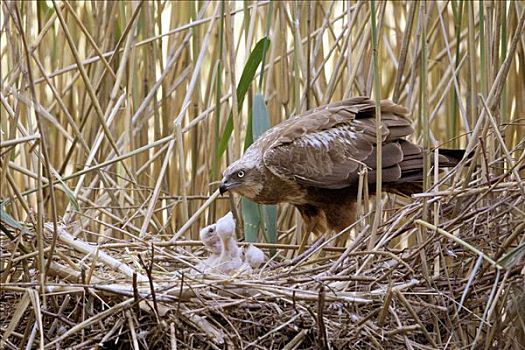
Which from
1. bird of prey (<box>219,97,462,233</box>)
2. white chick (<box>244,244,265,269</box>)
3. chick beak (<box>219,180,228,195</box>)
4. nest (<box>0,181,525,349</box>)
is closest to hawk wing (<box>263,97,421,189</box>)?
bird of prey (<box>219,97,462,233</box>)

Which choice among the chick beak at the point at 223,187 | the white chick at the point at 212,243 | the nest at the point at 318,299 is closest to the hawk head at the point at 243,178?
the chick beak at the point at 223,187

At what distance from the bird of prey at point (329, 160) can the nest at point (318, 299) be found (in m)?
0.79

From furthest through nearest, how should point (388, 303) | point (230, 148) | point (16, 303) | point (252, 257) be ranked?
1. point (230, 148)
2. point (252, 257)
3. point (16, 303)
4. point (388, 303)

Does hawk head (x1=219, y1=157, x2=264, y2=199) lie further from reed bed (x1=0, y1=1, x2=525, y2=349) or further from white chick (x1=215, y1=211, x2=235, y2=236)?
white chick (x1=215, y1=211, x2=235, y2=236)

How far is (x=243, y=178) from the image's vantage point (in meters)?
3.53

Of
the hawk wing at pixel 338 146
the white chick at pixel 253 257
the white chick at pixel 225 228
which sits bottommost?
the white chick at pixel 253 257

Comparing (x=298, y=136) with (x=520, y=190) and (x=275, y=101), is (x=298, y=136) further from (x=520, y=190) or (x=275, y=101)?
(x=520, y=190)

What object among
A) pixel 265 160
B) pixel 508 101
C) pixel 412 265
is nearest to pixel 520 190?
pixel 412 265

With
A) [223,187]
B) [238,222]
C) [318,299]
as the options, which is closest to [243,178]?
[223,187]

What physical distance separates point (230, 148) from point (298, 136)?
0.32 meters

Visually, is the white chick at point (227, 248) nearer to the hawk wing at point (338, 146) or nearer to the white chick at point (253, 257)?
the white chick at point (253, 257)

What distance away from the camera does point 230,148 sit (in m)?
3.80

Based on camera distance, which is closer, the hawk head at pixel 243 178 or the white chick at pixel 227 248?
the white chick at pixel 227 248

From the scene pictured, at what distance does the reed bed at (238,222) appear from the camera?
251 centimetres
